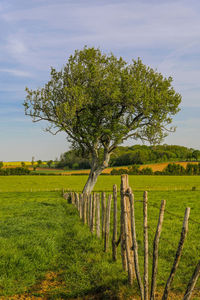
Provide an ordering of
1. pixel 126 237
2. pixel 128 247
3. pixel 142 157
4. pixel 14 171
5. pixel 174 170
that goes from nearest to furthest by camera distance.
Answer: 1. pixel 128 247
2. pixel 126 237
3. pixel 14 171
4. pixel 174 170
5. pixel 142 157

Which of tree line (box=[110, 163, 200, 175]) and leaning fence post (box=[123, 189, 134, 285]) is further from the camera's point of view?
tree line (box=[110, 163, 200, 175])

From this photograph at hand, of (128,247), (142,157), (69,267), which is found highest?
(142,157)

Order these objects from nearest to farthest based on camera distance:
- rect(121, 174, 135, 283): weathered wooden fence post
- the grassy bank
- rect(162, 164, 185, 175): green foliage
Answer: the grassy bank
rect(121, 174, 135, 283): weathered wooden fence post
rect(162, 164, 185, 175): green foliage

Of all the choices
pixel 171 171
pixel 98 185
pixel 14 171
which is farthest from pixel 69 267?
pixel 14 171

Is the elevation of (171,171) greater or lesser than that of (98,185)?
greater

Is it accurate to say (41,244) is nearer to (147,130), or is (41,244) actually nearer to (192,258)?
(192,258)

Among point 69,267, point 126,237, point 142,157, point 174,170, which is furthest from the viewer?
point 142,157

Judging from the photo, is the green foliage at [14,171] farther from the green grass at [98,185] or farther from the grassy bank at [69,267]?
the grassy bank at [69,267]

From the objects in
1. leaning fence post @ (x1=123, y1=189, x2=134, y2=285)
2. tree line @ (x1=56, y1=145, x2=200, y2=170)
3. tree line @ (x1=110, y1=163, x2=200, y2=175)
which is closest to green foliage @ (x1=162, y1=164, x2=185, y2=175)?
tree line @ (x1=110, y1=163, x2=200, y2=175)

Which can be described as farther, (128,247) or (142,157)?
(142,157)

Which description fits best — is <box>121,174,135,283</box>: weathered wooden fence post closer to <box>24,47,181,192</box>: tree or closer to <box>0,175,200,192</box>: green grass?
<box>24,47,181,192</box>: tree

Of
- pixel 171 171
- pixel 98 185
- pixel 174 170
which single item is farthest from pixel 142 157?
pixel 98 185

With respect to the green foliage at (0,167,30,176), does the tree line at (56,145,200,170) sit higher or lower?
higher

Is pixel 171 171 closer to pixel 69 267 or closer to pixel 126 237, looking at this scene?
pixel 69 267
